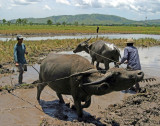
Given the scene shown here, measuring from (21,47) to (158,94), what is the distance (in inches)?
196

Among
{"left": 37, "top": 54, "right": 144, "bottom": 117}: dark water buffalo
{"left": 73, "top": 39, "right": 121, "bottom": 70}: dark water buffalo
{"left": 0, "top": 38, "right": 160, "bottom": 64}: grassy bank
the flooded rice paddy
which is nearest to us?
{"left": 37, "top": 54, "right": 144, "bottom": 117}: dark water buffalo

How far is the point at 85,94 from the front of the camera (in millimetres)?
4473

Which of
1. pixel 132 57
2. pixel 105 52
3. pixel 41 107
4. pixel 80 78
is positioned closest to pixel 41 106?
pixel 41 107

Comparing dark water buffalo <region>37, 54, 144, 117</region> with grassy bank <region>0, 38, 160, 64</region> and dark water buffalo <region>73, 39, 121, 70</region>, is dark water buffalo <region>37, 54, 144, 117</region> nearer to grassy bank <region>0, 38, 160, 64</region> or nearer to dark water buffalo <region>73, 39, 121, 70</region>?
dark water buffalo <region>73, 39, 121, 70</region>

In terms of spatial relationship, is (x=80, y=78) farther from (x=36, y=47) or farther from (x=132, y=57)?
(x=36, y=47)

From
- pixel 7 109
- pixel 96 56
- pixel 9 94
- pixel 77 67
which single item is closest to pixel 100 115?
pixel 77 67

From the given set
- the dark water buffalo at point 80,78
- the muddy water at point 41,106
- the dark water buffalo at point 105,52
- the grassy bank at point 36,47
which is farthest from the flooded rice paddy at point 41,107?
the grassy bank at point 36,47

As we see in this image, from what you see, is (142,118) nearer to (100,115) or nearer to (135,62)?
(100,115)

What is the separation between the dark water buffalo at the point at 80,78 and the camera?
147 inches

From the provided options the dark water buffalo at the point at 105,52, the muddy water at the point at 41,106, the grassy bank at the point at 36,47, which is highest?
the dark water buffalo at the point at 105,52

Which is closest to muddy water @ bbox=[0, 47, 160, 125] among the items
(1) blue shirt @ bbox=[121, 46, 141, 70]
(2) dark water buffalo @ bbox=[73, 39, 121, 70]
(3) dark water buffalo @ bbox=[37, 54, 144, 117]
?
(3) dark water buffalo @ bbox=[37, 54, 144, 117]

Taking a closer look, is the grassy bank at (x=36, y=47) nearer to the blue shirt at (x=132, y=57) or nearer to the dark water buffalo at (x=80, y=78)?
the blue shirt at (x=132, y=57)

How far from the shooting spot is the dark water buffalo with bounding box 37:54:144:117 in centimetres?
373

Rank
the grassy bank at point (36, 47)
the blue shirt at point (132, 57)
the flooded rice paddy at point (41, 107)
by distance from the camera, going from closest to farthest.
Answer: the flooded rice paddy at point (41, 107) → the blue shirt at point (132, 57) → the grassy bank at point (36, 47)
